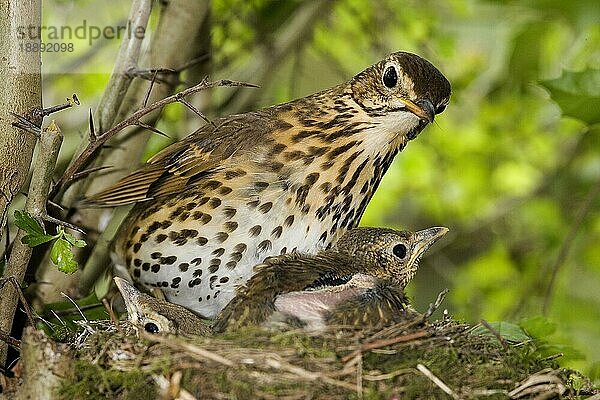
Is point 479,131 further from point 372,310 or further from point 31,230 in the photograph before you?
point 31,230

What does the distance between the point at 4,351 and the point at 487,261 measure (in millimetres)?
3986

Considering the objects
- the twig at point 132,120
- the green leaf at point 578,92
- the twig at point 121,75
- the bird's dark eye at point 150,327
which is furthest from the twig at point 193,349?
the green leaf at point 578,92

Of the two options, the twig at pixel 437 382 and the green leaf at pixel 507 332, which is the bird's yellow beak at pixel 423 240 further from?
the twig at pixel 437 382

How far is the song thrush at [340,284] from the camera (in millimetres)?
2434

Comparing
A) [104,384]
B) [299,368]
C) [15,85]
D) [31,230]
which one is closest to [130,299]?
[31,230]

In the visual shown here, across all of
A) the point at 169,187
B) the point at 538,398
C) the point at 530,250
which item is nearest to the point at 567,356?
the point at 538,398

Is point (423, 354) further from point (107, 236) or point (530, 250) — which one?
point (530, 250)

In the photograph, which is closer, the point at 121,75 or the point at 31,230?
the point at 31,230

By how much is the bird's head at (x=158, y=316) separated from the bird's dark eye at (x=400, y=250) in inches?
25.7

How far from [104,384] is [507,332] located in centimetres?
122

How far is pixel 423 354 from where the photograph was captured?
2.25m

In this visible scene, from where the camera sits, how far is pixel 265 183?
2906mm

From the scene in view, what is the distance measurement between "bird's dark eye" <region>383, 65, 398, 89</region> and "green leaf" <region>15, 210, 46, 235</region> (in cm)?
115

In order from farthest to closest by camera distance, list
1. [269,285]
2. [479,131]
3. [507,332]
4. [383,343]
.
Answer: [479,131], [507,332], [269,285], [383,343]
